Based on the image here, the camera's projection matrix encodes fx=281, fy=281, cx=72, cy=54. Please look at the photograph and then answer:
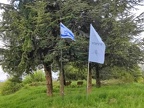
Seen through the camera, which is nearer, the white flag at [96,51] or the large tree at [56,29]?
the white flag at [96,51]

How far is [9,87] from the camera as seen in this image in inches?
1174

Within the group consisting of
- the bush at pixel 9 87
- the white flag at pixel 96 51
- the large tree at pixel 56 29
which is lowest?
the bush at pixel 9 87

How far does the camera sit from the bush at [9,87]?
29438 millimetres

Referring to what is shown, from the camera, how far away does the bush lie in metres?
29.4

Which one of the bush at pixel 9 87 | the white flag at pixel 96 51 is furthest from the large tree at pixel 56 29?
the bush at pixel 9 87

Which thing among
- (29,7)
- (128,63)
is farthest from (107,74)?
(29,7)

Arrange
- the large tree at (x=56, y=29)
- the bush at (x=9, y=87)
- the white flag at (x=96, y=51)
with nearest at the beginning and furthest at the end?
1. the white flag at (x=96, y=51)
2. the large tree at (x=56, y=29)
3. the bush at (x=9, y=87)

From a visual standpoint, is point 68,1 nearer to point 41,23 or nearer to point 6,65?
point 41,23

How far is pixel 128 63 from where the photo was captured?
17.8 metres

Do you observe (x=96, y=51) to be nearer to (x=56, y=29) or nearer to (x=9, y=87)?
(x=56, y=29)

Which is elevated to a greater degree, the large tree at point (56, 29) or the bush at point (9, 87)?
the large tree at point (56, 29)

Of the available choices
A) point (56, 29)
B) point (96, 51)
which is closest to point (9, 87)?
point (56, 29)

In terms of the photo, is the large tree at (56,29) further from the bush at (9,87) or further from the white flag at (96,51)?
the bush at (9,87)

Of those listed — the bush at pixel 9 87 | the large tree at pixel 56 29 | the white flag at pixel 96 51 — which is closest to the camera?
the white flag at pixel 96 51
